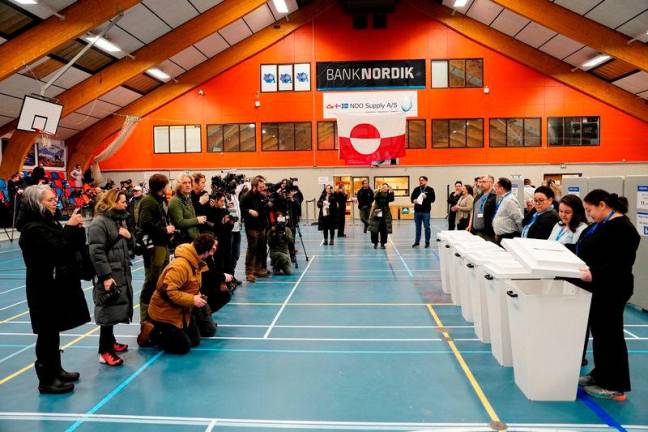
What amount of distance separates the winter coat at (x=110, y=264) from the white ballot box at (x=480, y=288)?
3.30 meters

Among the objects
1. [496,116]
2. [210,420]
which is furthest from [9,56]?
[496,116]

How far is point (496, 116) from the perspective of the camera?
22469 mm

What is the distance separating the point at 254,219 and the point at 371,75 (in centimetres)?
1619

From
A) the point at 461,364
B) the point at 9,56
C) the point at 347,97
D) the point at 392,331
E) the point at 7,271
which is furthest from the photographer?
the point at 347,97

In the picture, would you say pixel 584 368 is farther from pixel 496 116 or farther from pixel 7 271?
pixel 496 116

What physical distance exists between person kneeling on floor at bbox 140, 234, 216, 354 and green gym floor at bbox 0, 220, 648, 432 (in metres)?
0.17

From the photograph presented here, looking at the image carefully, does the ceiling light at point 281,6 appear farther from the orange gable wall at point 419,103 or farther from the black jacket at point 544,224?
the black jacket at point 544,224

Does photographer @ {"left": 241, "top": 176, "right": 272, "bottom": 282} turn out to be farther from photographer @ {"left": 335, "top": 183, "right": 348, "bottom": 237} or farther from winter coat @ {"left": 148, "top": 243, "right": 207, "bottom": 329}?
photographer @ {"left": 335, "top": 183, "right": 348, "bottom": 237}

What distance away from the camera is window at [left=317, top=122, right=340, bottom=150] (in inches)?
902

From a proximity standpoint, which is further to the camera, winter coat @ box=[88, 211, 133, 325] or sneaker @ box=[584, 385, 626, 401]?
winter coat @ box=[88, 211, 133, 325]

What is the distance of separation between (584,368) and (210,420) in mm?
3179

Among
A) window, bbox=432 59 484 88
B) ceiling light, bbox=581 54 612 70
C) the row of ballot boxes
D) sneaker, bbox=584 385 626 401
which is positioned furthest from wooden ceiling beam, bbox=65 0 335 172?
sneaker, bbox=584 385 626 401

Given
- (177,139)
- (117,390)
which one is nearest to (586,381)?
(117,390)

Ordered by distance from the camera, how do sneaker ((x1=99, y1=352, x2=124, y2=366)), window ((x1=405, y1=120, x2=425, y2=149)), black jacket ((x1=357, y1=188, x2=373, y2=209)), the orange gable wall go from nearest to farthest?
sneaker ((x1=99, y1=352, x2=124, y2=366)) → black jacket ((x1=357, y1=188, x2=373, y2=209)) → the orange gable wall → window ((x1=405, y1=120, x2=425, y2=149))
